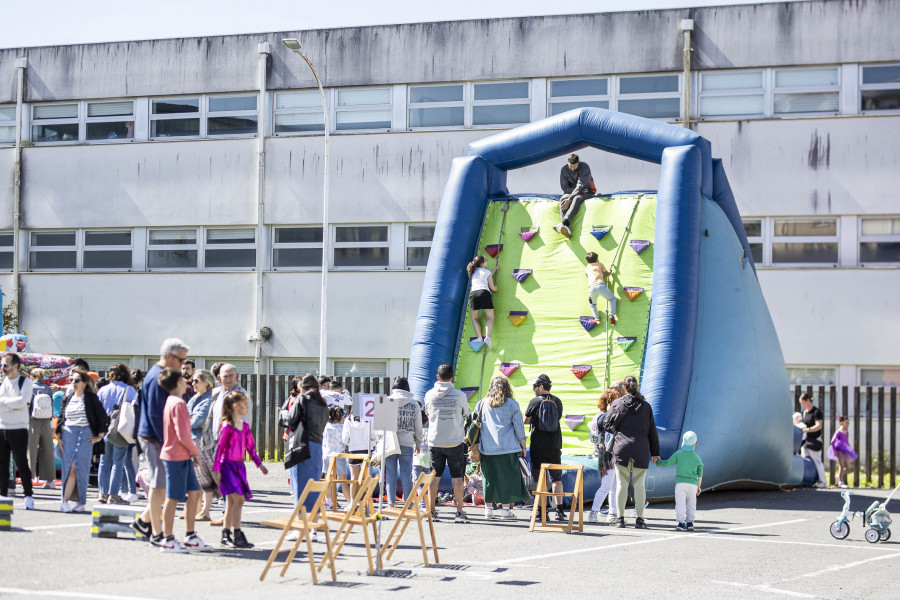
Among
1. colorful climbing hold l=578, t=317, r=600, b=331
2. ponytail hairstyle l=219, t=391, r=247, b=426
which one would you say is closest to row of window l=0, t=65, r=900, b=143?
colorful climbing hold l=578, t=317, r=600, b=331

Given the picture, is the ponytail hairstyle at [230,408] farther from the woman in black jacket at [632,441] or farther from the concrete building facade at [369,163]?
the concrete building facade at [369,163]

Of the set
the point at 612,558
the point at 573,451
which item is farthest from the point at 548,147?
the point at 612,558

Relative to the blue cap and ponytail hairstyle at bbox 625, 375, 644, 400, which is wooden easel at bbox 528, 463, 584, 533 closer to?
ponytail hairstyle at bbox 625, 375, 644, 400

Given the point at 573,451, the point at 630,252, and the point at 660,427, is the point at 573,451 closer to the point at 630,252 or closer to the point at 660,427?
the point at 660,427

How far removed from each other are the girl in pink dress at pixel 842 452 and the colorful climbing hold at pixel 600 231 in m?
6.54

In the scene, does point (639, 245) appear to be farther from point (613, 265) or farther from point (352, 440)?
point (352, 440)

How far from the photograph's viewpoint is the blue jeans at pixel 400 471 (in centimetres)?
1366

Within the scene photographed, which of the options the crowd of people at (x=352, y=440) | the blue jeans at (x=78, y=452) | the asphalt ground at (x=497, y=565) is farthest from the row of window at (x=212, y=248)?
the blue jeans at (x=78, y=452)

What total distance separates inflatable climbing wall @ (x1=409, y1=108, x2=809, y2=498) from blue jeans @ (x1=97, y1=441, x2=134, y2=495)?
16.2 ft

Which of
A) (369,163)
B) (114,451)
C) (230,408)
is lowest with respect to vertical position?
(114,451)

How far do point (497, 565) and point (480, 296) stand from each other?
773 centimetres

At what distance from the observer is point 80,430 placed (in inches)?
502

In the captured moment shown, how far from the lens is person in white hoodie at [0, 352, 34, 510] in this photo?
1297cm

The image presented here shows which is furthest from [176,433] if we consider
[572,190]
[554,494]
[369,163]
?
[369,163]
